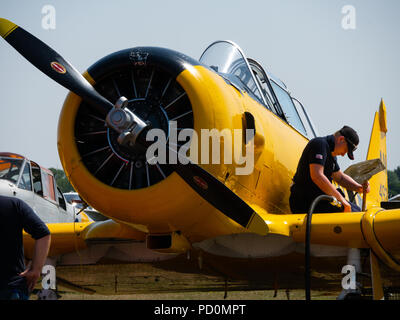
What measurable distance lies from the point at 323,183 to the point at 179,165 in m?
1.56

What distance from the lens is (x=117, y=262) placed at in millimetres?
5820

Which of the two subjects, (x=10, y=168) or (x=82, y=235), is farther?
(x=10, y=168)

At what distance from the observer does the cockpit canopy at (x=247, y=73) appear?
6.09 meters

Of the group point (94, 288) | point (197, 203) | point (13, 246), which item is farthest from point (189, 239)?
point (94, 288)

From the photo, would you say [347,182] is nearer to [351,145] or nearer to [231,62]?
[351,145]

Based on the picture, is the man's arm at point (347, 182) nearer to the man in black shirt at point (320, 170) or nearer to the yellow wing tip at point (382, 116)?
the man in black shirt at point (320, 170)

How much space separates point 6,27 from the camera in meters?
5.08

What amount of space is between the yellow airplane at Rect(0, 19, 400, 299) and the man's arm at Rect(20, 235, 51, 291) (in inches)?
38.6

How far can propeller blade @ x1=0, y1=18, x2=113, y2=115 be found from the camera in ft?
15.3

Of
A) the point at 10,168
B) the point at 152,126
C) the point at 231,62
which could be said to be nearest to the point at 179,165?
the point at 152,126

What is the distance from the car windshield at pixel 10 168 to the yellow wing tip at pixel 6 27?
14.9 ft

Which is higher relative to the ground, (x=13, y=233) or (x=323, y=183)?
(x=323, y=183)

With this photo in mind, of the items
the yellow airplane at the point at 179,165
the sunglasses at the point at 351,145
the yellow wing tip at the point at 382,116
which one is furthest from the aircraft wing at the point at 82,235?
the yellow wing tip at the point at 382,116

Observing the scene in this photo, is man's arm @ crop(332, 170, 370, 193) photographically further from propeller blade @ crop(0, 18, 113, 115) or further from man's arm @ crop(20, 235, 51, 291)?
man's arm @ crop(20, 235, 51, 291)
